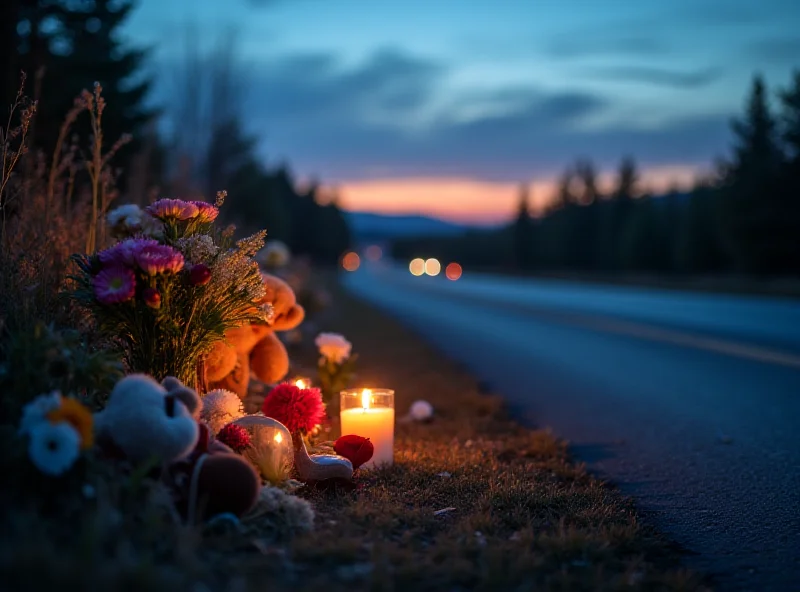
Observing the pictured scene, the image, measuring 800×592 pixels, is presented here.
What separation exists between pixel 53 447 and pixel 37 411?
163 millimetres

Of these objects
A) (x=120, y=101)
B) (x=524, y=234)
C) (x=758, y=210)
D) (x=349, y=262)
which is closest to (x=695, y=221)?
(x=758, y=210)

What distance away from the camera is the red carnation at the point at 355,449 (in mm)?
4297

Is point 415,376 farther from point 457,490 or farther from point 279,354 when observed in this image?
point 457,490

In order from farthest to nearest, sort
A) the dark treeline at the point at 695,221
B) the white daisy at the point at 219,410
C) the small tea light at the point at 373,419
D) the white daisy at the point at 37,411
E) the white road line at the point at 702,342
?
the dark treeline at the point at 695,221
the white road line at the point at 702,342
the small tea light at the point at 373,419
the white daisy at the point at 219,410
the white daisy at the point at 37,411

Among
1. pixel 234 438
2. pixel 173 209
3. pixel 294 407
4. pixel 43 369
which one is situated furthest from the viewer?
pixel 294 407

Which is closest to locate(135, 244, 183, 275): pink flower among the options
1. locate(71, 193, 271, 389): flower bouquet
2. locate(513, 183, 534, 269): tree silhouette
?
locate(71, 193, 271, 389): flower bouquet

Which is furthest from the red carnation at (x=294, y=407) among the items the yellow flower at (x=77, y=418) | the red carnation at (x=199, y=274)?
the yellow flower at (x=77, y=418)

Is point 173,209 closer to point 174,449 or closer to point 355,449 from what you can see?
point 174,449

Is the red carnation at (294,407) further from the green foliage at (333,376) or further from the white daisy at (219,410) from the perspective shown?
the green foliage at (333,376)

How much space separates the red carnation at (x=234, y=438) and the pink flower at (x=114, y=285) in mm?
795

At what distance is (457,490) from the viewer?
418 centimetres

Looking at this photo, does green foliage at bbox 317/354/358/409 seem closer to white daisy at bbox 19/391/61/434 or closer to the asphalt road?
the asphalt road

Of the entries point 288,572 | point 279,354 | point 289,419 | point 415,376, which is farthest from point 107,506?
point 415,376

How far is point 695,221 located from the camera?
1849 inches
